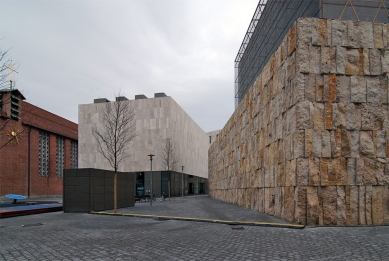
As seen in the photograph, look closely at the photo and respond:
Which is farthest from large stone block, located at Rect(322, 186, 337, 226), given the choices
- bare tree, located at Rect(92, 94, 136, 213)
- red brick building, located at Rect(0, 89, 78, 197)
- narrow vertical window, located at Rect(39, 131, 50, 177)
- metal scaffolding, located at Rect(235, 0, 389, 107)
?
narrow vertical window, located at Rect(39, 131, 50, 177)

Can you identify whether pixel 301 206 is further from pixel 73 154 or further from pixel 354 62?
pixel 73 154

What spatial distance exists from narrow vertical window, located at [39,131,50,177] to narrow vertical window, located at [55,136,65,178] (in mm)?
3129

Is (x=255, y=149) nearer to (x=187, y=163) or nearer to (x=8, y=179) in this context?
(x=8, y=179)

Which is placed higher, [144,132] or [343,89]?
[144,132]

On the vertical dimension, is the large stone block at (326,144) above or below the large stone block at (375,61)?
below

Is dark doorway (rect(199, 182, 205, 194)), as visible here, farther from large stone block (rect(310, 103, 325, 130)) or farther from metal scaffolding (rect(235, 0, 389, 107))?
large stone block (rect(310, 103, 325, 130))

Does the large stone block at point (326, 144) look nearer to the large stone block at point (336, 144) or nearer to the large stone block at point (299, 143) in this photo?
the large stone block at point (336, 144)

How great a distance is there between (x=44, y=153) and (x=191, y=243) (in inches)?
1824

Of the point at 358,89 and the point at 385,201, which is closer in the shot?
the point at 385,201

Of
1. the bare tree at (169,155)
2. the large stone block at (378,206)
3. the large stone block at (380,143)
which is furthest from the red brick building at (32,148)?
the large stone block at (378,206)

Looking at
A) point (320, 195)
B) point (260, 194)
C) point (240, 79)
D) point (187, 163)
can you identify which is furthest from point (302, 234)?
point (187, 163)

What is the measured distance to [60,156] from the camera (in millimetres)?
54531

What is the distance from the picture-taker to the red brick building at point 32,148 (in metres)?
39.8

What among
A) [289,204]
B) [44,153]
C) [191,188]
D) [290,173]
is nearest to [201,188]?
[191,188]
